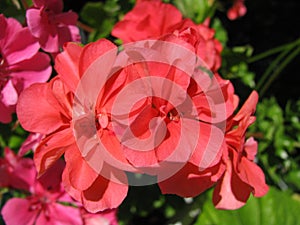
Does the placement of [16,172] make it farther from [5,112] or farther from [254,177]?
[254,177]

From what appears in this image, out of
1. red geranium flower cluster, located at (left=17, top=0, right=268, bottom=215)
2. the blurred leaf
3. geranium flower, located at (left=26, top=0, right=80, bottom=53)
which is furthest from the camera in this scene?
the blurred leaf

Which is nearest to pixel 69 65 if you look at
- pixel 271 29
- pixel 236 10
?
pixel 236 10

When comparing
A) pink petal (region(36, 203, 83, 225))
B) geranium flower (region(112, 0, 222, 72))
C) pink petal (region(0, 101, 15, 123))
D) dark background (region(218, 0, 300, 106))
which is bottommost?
dark background (region(218, 0, 300, 106))

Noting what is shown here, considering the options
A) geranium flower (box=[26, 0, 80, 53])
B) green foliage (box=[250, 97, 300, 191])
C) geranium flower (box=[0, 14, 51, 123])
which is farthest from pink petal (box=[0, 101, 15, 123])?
green foliage (box=[250, 97, 300, 191])

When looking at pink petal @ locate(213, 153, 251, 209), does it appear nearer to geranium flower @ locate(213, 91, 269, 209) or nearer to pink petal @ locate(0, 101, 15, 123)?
geranium flower @ locate(213, 91, 269, 209)

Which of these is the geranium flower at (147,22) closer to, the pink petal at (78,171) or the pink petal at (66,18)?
the pink petal at (66,18)

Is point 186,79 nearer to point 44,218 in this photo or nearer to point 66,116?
point 66,116
